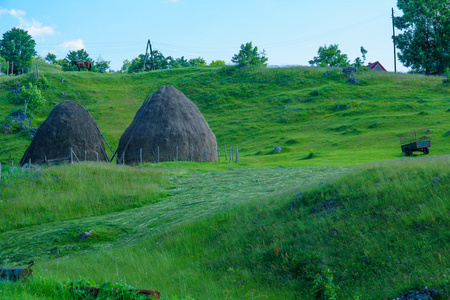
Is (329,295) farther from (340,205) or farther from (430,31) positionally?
(430,31)

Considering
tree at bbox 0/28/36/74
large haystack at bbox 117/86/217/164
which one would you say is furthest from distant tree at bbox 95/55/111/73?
large haystack at bbox 117/86/217/164

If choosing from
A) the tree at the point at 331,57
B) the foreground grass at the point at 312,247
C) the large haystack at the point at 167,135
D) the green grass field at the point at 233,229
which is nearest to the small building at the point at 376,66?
the tree at the point at 331,57

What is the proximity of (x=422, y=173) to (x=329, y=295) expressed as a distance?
4642mm

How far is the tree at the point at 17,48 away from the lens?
92.8 meters

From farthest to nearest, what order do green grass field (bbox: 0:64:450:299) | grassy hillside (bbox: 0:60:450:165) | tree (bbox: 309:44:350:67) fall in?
A: tree (bbox: 309:44:350:67) < grassy hillside (bbox: 0:60:450:165) < green grass field (bbox: 0:64:450:299)

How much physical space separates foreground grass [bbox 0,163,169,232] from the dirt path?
4.56 ft

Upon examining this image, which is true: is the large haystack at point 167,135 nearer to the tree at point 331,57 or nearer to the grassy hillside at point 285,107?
the grassy hillside at point 285,107

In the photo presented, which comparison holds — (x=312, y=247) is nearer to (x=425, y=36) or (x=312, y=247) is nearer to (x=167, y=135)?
(x=167, y=135)

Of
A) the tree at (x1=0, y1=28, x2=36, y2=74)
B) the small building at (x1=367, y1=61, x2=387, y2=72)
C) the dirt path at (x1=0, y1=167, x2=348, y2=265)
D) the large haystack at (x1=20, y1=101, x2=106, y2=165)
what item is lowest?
the dirt path at (x1=0, y1=167, x2=348, y2=265)

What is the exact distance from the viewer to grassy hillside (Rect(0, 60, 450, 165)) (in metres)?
40.0

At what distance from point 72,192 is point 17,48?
8910cm

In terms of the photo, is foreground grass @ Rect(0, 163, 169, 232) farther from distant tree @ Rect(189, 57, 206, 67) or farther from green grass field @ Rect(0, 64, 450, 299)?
distant tree @ Rect(189, 57, 206, 67)

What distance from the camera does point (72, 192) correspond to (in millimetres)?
18844

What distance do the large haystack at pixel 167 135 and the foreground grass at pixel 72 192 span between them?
6811mm
